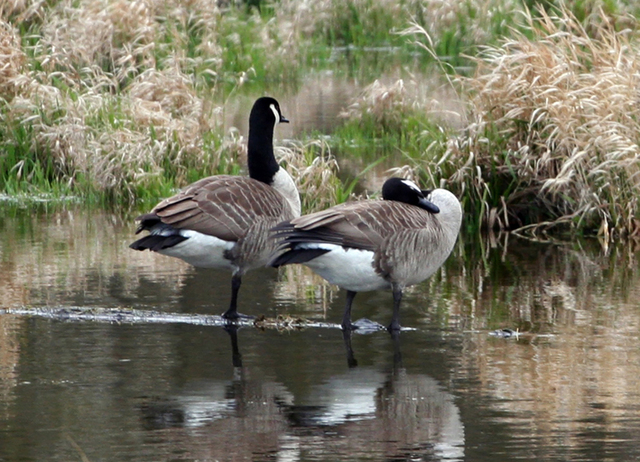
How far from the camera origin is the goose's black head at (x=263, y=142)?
988 cm

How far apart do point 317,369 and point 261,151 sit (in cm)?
295

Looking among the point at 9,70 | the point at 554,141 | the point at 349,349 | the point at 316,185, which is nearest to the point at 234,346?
the point at 349,349

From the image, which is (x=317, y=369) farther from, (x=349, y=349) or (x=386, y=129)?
(x=386, y=129)

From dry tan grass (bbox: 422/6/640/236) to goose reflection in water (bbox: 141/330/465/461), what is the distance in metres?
5.49

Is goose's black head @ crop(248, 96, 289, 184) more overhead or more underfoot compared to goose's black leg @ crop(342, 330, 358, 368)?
more overhead

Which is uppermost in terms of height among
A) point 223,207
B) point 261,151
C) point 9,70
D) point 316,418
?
point 9,70

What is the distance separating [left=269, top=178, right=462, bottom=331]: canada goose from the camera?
8.09m

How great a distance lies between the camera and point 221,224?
8891mm

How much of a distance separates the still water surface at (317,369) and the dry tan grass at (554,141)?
1149 millimetres

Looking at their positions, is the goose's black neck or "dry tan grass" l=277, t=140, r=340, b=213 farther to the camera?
"dry tan grass" l=277, t=140, r=340, b=213

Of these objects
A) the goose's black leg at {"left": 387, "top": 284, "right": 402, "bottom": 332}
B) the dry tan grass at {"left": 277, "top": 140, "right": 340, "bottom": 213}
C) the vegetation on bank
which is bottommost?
the goose's black leg at {"left": 387, "top": 284, "right": 402, "bottom": 332}

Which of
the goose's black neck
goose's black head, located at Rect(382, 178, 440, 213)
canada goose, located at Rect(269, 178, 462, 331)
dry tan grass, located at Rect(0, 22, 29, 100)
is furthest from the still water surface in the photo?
dry tan grass, located at Rect(0, 22, 29, 100)

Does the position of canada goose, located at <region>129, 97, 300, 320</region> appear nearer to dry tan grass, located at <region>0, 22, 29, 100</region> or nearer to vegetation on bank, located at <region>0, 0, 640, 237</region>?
vegetation on bank, located at <region>0, 0, 640, 237</region>

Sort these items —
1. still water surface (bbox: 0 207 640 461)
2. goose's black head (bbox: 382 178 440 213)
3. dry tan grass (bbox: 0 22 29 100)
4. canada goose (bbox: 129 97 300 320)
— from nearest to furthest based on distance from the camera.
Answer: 1. still water surface (bbox: 0 207 640 461)
2. canada goose (bbox: 129 97 300 320)
3. goose's black head (bbox: 382 178 440 213)
4. dry tan grass (bbox: 0 22 29 100)
